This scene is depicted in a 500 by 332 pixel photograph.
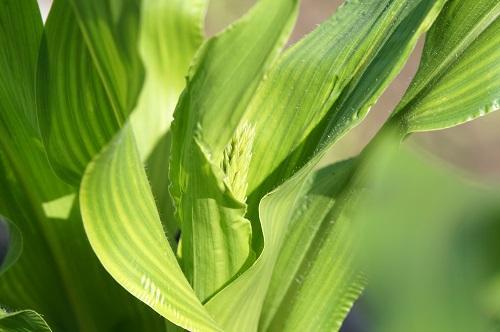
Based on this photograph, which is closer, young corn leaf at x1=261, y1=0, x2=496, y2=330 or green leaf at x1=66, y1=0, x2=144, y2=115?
green leaf at x1=66, y1=0, x2=144, y2=115

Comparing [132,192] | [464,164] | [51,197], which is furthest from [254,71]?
[464,164]

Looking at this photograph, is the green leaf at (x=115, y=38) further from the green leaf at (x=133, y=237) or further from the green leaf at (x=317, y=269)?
the green leaf at (x=317, y=269)

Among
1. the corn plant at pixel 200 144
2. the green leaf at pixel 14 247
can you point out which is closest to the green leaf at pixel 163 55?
the corn plant at pixel 200 144

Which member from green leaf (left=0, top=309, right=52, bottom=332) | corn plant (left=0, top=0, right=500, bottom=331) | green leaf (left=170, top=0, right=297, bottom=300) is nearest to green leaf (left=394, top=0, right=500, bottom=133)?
corn plant (left=0, top=0, right=500, bottom=331)

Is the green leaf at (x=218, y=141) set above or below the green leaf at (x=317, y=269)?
above

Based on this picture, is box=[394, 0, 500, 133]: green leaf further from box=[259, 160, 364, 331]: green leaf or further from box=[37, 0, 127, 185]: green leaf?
box=[37, 0, 127, 185]: green leaf

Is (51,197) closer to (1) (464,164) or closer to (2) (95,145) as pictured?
(2) (95,145)

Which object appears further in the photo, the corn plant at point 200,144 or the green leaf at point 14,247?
the green leaf at point 14,247
